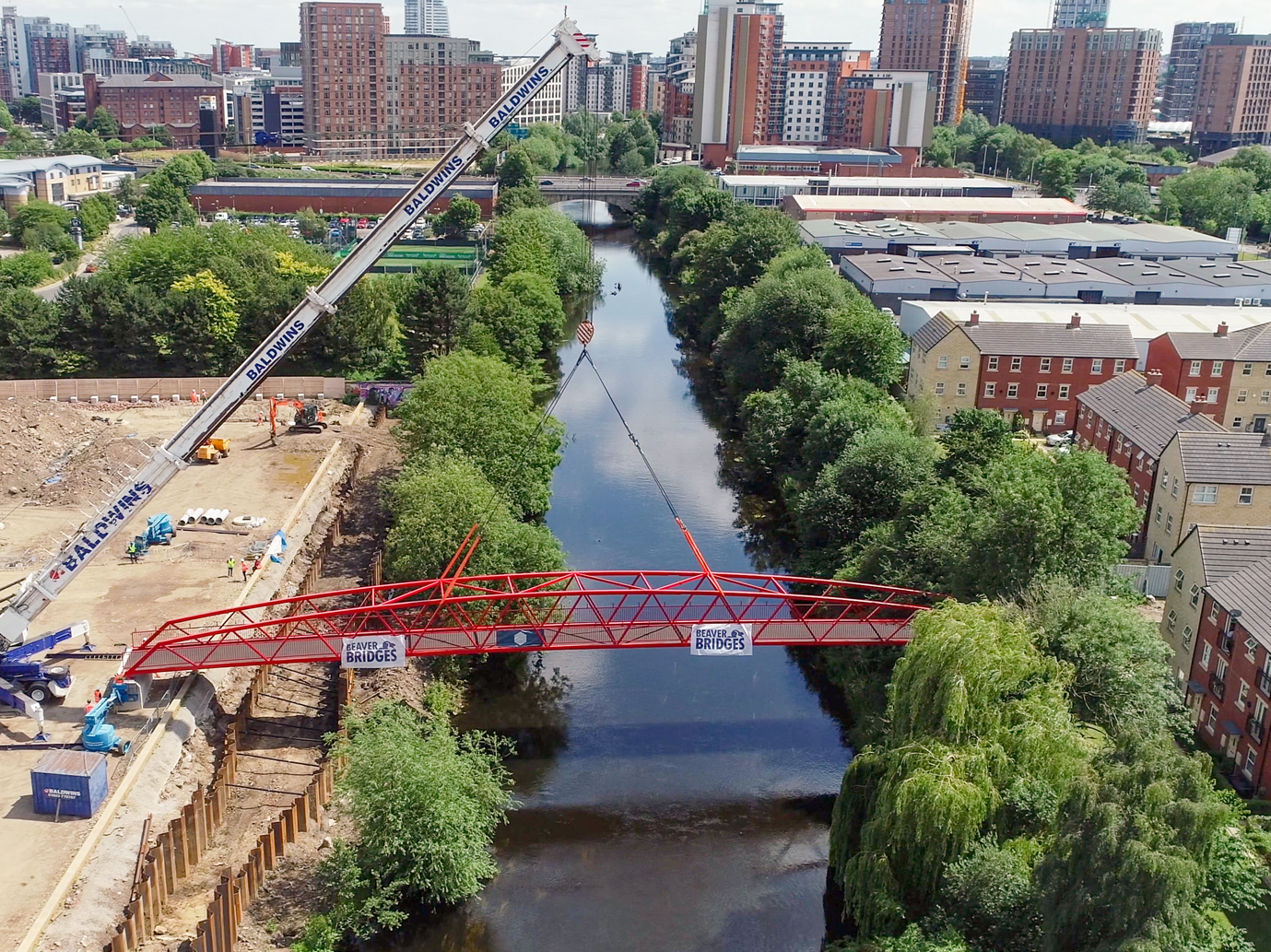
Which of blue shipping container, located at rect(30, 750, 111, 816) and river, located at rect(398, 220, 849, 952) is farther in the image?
river, located at rect(398, 220, 849, 952)

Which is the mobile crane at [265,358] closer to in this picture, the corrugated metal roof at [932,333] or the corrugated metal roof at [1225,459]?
the corrugated metal roof at [1225,459]

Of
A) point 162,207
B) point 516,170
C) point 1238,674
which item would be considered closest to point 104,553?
point 1238,674

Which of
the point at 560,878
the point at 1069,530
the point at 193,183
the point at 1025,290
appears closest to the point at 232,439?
the point at 560,878

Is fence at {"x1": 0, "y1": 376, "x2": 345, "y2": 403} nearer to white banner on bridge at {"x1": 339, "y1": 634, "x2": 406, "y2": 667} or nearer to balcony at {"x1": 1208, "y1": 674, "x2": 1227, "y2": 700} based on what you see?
white banner on bridge at {"x1": 339, "y1": 634, "x2": 406, "y2": 667}

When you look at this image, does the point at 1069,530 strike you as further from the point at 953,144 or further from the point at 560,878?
the point at 953,144

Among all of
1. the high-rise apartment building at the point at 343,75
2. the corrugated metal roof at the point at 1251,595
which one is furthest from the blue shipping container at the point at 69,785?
the high-rise apartment building at the point at 343,75

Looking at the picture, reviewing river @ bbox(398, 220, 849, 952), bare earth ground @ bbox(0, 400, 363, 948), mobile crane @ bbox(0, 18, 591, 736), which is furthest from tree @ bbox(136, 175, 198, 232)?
mobile crane @ bbox(0, 18, 591, 736)
